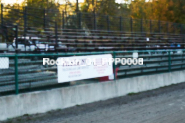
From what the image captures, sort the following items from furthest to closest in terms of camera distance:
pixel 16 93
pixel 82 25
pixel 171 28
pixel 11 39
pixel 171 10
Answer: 1. pixel 171 10
2. pixel 171 28
3. pixel 82 25
4. pixel 11 39
5. pixel 16 93

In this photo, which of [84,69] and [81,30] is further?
[81,30]

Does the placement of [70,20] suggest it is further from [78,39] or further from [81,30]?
[78,39]

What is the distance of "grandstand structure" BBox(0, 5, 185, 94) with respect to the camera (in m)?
9.31

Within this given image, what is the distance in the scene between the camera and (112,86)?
11.8 meters

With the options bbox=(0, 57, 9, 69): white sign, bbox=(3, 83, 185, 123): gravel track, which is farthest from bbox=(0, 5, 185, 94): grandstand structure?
bbox=(3, 83, 185, 123): gravel track

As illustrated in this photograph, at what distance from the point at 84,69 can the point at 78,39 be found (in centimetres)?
996

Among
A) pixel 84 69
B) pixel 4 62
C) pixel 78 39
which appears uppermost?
pixel 78 39

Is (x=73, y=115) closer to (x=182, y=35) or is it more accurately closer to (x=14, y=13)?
(x=14, y=13)

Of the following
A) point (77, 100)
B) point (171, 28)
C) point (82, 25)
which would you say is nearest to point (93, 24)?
point (82, 25)

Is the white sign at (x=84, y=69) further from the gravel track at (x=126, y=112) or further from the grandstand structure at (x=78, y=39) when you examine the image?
the gravel track at (x=126, y=112)

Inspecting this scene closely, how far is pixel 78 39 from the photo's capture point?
20.3 m

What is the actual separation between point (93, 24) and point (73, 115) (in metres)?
14.0

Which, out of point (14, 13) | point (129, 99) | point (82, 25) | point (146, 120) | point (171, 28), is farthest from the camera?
point (171, 28)

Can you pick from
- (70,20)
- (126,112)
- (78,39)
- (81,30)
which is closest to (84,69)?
(126,112)
